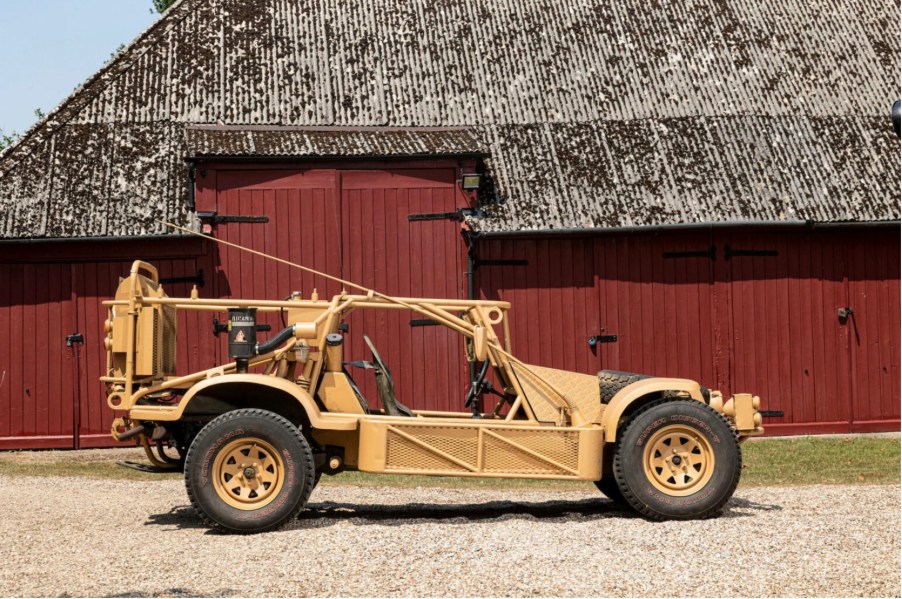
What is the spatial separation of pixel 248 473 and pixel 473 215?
763cm

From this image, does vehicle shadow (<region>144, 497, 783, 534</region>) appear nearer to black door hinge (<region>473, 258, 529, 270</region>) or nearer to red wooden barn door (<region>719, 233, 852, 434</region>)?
black door hinge (<region>473, 258, 529, 270</region>)

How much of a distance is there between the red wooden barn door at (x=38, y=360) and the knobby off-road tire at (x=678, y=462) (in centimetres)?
880

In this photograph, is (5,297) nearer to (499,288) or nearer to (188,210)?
(188,210)

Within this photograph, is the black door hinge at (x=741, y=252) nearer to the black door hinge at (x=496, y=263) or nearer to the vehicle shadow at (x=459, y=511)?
the black door hinge at (x=496, y=263)

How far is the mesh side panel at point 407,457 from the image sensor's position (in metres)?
8.89

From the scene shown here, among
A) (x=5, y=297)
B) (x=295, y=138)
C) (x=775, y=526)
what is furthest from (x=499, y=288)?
(x=775, y=526)

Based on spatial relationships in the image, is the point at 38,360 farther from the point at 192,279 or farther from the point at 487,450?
the point at 487,450

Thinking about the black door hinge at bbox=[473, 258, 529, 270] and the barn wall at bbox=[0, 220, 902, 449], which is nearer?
the barn wall at bbox=[0, 220, 902, 449]

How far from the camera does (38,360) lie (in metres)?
15.3

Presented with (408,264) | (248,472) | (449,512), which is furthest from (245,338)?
(408,264)

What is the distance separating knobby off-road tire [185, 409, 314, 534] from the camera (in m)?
8.53

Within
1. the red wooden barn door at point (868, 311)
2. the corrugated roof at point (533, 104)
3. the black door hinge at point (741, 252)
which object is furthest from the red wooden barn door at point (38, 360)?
the red wooden barn door at point (868, 311)

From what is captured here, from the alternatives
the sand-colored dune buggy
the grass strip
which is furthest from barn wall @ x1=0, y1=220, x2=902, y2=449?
the sand-colored dune buggy

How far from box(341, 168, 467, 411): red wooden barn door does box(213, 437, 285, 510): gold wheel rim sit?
6.91 metres
